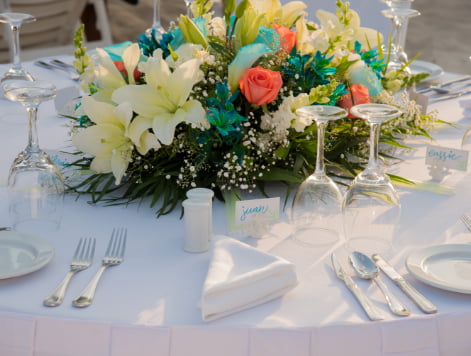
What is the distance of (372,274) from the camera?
130 cm

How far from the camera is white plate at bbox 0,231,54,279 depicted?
1279mm

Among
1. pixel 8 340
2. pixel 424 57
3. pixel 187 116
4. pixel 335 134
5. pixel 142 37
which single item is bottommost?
pixel 424 57

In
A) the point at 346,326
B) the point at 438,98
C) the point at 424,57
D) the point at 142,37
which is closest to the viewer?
the point at 346,326

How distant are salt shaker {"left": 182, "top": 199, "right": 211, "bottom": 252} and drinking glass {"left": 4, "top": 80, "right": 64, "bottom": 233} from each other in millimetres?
318

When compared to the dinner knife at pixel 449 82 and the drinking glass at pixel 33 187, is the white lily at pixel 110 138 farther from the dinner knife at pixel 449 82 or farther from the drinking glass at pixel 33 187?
the dinner knife at pixel 449 82

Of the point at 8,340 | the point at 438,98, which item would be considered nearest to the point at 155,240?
the point at 8,340

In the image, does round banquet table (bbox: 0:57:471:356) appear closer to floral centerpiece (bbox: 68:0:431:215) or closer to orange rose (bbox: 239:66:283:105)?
floral centerpiece (bbox: 68:0:431:215)

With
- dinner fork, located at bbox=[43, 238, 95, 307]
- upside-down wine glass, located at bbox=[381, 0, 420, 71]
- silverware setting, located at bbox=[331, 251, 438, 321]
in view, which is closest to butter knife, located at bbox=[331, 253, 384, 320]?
silverware setting, located at bbox=[331, 251, 438, 321]

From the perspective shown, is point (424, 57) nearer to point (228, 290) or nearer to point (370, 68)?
point (370, 68)

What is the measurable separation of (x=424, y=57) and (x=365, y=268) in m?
5.95

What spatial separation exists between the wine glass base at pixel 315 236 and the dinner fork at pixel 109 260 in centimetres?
37

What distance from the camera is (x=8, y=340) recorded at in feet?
3.84

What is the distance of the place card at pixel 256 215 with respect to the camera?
147 cm

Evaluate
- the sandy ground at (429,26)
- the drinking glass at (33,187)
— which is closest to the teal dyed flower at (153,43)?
the drinking glass at (33,187)
